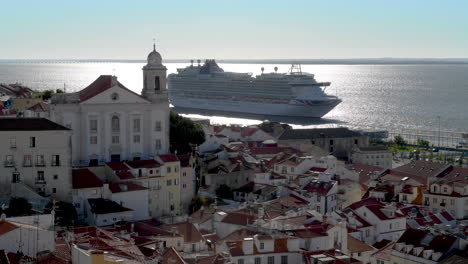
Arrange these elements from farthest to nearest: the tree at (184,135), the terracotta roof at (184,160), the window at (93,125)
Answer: the tree at (184,135)
the window at (93,125)
the terracotta roof at (184,160)

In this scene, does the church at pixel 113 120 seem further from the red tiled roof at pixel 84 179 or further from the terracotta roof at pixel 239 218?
the terracotta roof at pixel 239 218

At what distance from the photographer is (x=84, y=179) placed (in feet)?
98.9

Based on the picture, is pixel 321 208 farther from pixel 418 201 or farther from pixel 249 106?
pixel 249 106

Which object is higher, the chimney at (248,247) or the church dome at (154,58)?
the church dome at (154,58)

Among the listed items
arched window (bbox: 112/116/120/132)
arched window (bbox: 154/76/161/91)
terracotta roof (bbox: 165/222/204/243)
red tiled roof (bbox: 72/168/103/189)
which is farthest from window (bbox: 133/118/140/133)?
terracotta roof (bbox: 165/222/204/243)

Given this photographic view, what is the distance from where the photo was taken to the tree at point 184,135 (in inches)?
1702

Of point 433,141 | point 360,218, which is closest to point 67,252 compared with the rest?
point 360,218

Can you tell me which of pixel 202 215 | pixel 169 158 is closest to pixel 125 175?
pixel 169 158

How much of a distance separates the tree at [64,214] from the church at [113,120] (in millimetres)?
7909

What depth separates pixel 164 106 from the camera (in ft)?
125

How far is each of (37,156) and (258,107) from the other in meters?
81.8

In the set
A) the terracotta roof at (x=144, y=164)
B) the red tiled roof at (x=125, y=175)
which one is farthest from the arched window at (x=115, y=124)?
the red tiled roof at (x=125, y=175)

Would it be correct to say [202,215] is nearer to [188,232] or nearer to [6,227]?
[188,232]

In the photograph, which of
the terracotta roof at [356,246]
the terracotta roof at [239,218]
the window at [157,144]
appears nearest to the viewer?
the terracotta roof at [356,246]
